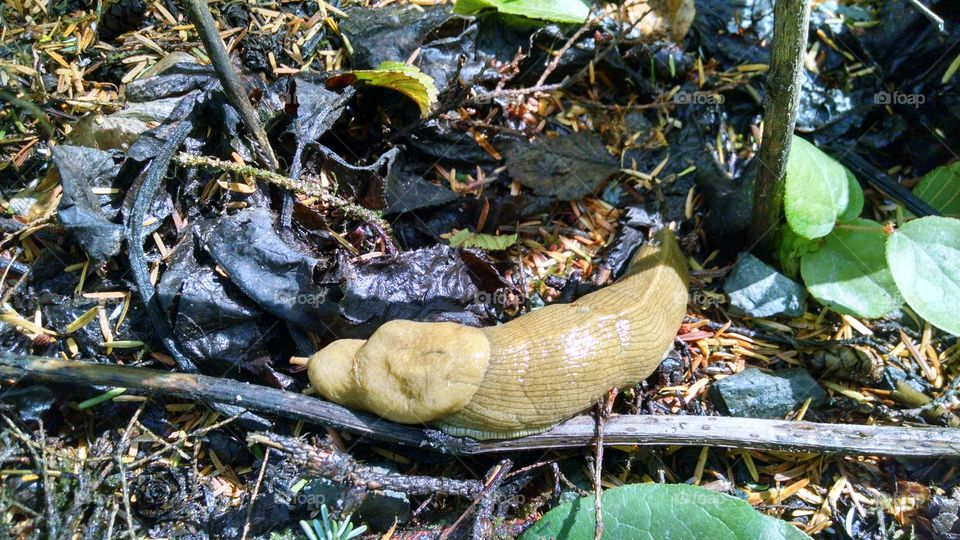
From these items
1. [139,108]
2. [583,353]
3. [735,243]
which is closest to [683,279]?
[735,243]

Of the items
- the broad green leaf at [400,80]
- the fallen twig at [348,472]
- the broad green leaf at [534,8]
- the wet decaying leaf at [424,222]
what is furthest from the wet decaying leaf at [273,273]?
the broad green leaf at [534,8]

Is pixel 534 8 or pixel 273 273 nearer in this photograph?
pixel 273 273

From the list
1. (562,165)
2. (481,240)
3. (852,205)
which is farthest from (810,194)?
(481,240)

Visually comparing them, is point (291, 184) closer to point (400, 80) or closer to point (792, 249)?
point (400, 80)

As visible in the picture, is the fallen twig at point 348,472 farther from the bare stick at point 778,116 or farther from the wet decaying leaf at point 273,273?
the bare stick at point 778,116

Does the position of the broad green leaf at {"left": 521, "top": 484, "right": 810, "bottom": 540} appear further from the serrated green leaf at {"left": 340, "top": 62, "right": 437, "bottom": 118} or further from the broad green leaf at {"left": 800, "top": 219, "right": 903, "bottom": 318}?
the serrated green leaf at {"left": 340, "top": 62, "right": 437, "bottom": 118}

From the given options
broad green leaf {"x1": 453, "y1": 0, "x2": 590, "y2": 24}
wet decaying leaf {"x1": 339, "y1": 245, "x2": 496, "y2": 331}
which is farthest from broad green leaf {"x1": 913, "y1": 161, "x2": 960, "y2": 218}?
wet decaying leaf {"x1": 339, "y1": 245, "x2": 496, "y2": 331}
